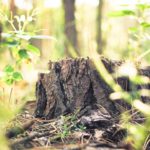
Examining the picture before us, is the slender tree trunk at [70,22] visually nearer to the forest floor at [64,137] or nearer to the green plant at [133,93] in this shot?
the green plant at [133,93]

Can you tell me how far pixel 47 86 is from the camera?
261 cm

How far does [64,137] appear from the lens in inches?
83.9

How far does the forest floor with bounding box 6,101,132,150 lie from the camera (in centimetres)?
192

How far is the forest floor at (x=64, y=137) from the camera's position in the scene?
1.92m

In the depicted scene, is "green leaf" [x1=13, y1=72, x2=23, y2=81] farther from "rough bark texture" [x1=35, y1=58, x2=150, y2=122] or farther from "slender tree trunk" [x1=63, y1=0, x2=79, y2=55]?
"slender tree trunk" [x1=63, y1=0, x2=79, y2=55]

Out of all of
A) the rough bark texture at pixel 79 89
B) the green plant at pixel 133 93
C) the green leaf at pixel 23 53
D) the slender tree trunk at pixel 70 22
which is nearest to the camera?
the green plant at pixel 133 93

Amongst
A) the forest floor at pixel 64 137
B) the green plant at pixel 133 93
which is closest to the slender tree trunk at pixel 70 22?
the green plant at pixel 133 93

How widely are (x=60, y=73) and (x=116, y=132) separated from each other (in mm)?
627

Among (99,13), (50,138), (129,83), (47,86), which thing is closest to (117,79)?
(129,83)

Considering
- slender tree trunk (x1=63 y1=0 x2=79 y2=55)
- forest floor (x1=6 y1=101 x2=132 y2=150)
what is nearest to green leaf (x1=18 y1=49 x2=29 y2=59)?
forest floor (x1=6 y1=101 x2=132 y2=150)

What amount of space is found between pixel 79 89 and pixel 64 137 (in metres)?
0.46

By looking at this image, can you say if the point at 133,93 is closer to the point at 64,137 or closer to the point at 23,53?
the point at 64,137

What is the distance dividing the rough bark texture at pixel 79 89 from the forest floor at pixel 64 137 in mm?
148

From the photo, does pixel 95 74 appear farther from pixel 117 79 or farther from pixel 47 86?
pixel 47 86
